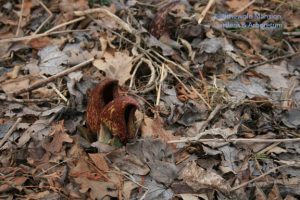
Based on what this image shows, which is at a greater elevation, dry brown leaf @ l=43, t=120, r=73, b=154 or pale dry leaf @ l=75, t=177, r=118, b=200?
dry brown leaf @ l=43, t=120, r=73, b=154

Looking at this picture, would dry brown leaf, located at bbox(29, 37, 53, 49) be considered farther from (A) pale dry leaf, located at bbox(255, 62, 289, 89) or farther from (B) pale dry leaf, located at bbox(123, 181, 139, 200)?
(A) pale dry leaf, located at bbox(255, 62, 289, 89)

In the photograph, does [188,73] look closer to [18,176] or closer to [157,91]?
[157,91]

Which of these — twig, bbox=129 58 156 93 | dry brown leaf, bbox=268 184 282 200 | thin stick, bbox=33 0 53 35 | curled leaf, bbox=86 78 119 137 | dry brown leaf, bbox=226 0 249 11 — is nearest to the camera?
dry brown leaf, bbox=268 184 282 200

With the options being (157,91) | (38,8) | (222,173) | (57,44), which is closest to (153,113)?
(157,91)

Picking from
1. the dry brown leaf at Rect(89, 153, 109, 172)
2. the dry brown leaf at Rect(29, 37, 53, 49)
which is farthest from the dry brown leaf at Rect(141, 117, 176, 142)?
the dry brown leaf at Rect(29, 37, 53, 49)

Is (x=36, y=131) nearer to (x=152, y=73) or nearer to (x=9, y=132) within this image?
(x=9, y=132)

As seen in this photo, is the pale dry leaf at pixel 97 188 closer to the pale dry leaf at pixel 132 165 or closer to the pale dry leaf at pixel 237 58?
the pale dry leaf at pixel 132 165

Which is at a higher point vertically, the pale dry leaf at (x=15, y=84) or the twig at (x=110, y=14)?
the twig at (x=110, y=14)

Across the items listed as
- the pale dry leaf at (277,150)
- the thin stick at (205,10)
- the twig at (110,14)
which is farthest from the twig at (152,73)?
the pale dry leaf at (277,150)
